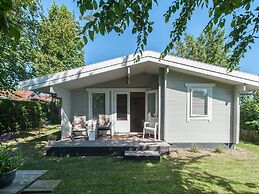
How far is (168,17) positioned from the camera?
9.86 ft

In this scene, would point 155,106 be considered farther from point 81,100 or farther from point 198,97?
point 81,100

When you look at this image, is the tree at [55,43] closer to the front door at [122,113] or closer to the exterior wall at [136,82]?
the exterior wall at [136,82]

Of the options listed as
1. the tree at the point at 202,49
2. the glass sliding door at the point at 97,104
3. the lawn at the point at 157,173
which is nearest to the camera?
the lawn at the point at 157,173

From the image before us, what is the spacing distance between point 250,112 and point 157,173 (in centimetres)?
846

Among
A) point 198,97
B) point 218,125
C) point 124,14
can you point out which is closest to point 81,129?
point 198,97

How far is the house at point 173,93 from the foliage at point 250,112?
2826mm

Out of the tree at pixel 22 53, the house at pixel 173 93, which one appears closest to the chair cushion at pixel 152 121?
the house at pixel 173 93

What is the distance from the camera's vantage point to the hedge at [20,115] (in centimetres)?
1265

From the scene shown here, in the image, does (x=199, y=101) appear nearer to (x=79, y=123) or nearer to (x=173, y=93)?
(x=173, y=93)

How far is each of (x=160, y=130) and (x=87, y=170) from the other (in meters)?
3.98

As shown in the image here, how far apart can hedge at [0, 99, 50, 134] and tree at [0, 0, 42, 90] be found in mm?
1885

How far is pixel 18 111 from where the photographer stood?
44.9 ft

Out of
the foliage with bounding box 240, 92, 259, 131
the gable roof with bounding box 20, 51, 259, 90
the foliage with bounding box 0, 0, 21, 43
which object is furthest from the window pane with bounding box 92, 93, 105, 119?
the foliage with bounding box 0, 0, 21, 43

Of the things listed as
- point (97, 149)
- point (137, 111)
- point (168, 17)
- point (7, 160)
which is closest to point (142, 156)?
point (97, 149)
